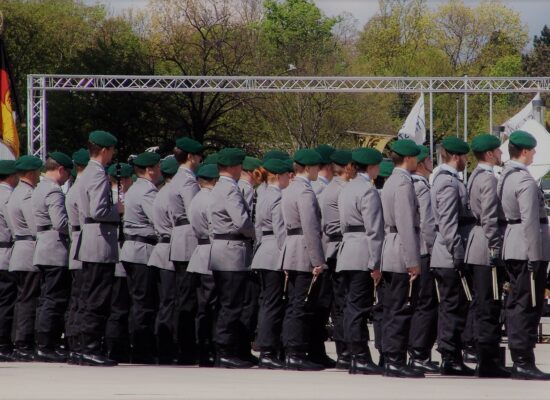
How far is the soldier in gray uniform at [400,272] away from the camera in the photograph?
11648 millimetres

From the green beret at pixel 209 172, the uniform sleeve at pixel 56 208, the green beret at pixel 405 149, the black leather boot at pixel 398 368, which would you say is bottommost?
the black leather boot at pixel 398 368

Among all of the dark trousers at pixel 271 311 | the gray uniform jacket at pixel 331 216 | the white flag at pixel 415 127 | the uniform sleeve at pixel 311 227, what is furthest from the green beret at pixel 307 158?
the white flag at pixel 415 127

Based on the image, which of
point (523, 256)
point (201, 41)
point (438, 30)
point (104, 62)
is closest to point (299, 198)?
point (523, 256)

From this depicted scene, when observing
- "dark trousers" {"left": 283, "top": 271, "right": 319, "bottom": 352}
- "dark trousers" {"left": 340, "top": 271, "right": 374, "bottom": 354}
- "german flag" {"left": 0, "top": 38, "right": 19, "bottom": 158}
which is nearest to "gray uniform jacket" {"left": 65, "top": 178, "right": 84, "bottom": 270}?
"dark trousers" {"left": 283, "top": 271, "right": 319, "bottom": 352}

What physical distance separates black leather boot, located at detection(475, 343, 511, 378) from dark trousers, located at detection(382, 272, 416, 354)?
2.26 ft

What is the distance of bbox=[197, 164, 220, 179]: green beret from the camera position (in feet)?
44.3

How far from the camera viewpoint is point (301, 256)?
41.5ft

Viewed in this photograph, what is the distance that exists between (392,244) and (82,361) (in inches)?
129

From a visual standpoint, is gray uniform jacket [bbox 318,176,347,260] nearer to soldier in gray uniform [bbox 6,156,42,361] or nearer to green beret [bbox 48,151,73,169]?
green beret [bbox 48,151,73,169]

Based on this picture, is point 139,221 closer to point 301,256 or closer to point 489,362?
point 301,256

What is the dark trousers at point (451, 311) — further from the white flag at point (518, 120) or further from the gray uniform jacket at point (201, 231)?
the white flag at point (518, 120)

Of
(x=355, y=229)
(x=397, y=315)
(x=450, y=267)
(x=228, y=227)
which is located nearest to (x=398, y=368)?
(x=397, y=315)

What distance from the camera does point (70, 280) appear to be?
13.8 meters

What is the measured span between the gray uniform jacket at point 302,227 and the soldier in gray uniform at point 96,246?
1602 millimetres
